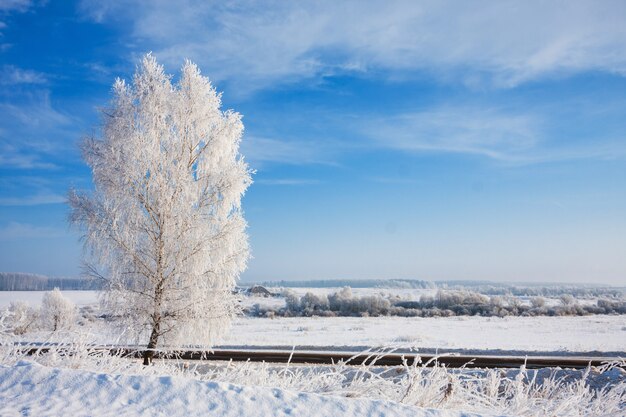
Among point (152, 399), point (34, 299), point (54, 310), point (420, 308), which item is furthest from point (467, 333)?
point (34, 299)

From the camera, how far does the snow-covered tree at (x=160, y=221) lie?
1325cm

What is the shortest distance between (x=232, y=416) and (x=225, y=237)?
1104 cm

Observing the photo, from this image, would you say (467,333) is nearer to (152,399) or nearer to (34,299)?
(152,399)

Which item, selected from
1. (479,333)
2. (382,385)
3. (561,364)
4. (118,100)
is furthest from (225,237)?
(479,333)

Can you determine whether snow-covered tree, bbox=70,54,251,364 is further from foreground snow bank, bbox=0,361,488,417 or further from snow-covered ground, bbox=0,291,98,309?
snow-covered ground, bbox=0,291,98,309

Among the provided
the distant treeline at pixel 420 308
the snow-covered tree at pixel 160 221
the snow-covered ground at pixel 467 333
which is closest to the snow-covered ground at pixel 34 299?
the distant treeline at pixel 420 308

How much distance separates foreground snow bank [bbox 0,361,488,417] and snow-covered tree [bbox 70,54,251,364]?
33.6 feet

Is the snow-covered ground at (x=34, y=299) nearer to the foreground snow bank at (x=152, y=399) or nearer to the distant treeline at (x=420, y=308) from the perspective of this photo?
the distant treeline at (x=420, y=308)

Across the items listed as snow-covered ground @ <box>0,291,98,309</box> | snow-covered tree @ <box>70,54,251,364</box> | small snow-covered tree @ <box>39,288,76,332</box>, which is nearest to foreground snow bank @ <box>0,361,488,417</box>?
snow-covered tree @ <box>70,54,251,364</box>

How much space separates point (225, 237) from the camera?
1369 centimetres

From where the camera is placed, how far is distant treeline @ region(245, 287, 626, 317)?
2175 inches

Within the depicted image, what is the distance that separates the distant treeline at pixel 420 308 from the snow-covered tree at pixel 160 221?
38.6 meters

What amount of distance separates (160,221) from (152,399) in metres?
11.3

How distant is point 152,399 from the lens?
3000mm
